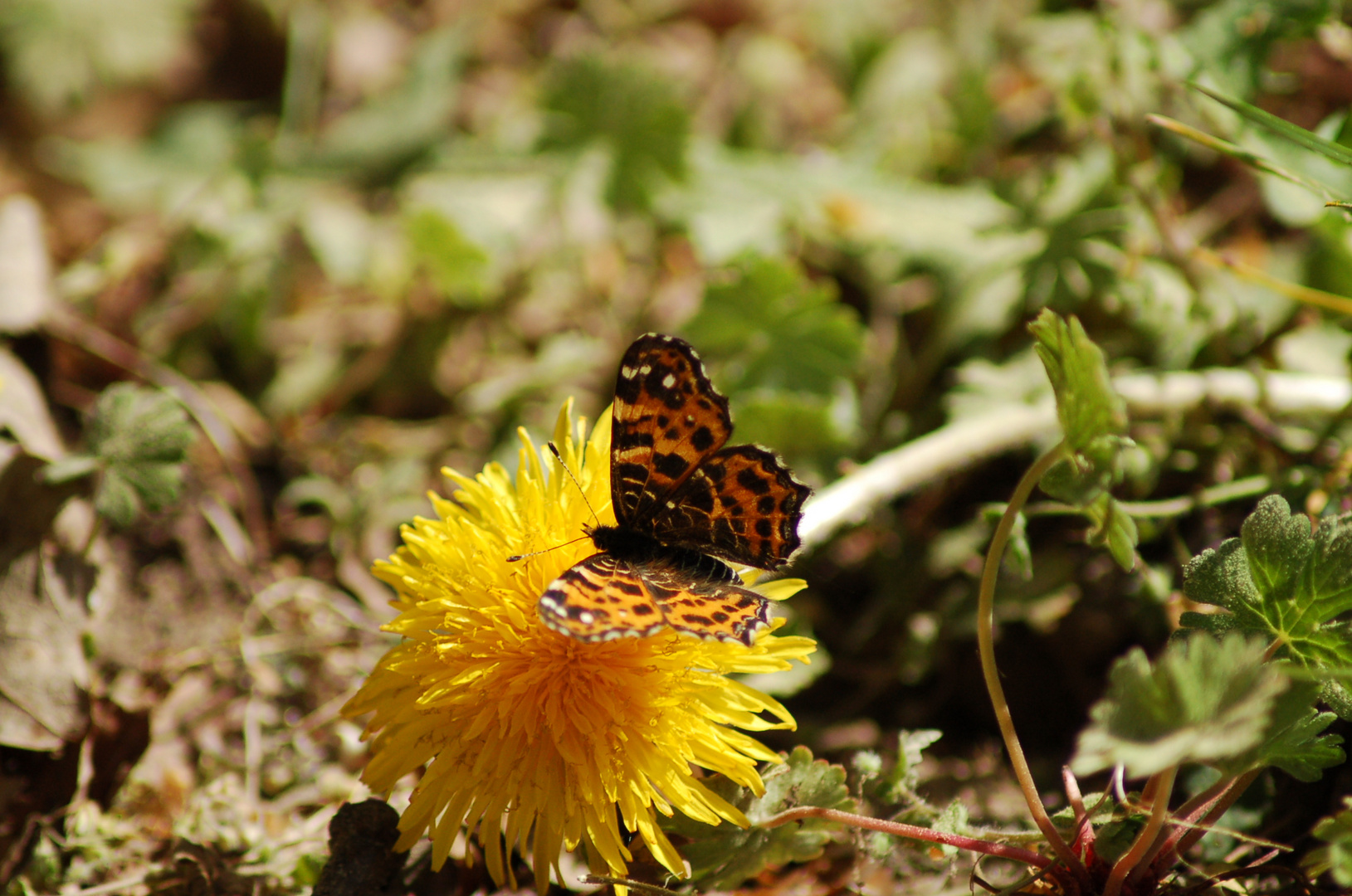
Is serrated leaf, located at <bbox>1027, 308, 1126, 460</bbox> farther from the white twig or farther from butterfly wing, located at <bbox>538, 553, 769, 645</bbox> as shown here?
the white twig

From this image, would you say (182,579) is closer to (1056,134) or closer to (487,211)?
(487,211)

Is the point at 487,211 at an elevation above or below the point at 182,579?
above

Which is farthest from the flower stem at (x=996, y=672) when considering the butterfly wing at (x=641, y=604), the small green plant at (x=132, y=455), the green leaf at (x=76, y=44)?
the green leaf at (x=76, y=44)

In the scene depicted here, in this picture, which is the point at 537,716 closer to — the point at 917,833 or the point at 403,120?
the point at 917,833

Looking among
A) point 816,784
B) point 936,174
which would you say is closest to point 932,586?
point 816,784

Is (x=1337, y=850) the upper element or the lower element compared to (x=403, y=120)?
lower

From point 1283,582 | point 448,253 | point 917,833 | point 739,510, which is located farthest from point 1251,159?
point 448,253
